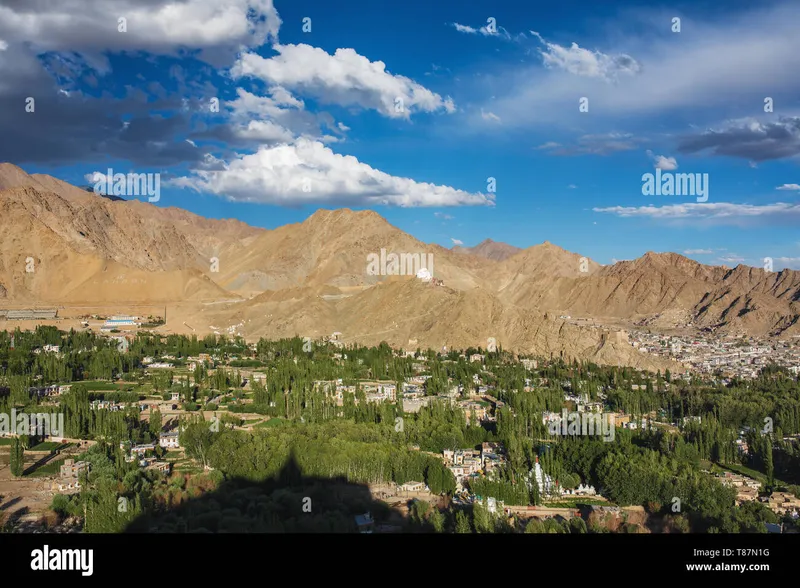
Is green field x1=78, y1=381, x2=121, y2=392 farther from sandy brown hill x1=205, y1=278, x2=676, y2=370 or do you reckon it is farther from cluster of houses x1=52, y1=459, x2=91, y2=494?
sandy brown hill x1=205, y1=278, x2=676, y2=370

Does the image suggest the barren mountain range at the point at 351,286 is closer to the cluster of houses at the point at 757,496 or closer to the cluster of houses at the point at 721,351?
the cluster of houses at the point at 721,351

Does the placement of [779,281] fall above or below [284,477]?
above

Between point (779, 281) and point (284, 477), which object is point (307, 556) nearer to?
A: point (284, 477)

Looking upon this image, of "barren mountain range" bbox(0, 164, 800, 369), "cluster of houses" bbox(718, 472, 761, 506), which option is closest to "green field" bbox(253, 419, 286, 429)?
"cluster of houses" bbox(718, 472, 761, 506)

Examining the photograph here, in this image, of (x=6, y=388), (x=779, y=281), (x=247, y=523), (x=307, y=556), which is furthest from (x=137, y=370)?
(x=779, y=281)

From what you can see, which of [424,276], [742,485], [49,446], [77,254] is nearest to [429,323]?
[424,276]
